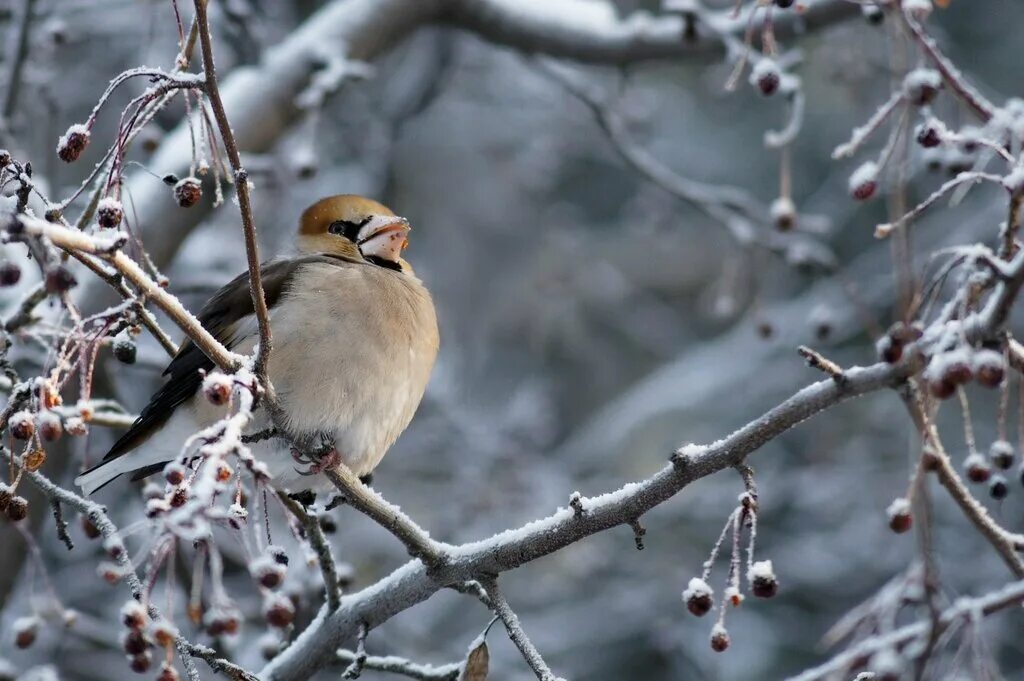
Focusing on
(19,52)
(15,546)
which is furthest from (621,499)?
(19,52)

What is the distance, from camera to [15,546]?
170 inches

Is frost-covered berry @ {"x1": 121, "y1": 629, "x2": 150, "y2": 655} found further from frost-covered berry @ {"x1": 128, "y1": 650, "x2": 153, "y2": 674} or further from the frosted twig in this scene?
the frosted twig

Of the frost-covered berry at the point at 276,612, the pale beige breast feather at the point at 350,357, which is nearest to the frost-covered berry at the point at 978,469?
the frost-covered berry at the point at 276,612

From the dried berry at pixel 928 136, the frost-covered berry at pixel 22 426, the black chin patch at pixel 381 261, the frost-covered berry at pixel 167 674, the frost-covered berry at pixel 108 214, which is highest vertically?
the black chin patch at pixel 381 261

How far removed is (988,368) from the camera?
5.85 ft

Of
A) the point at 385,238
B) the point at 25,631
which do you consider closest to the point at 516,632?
the point at 25,631

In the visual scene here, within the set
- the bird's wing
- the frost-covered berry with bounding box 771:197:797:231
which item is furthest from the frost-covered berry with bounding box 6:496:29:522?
the frost-covered berry with bounding box 771:197:797:231

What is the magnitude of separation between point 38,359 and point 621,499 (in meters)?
2.23

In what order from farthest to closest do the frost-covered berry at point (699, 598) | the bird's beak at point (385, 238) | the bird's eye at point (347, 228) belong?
the bird's eye at point (347, 228) < the bird's beak at point (385, 238) < the frost-covered berry at point (699, 598)

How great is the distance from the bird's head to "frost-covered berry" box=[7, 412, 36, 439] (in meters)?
1.97

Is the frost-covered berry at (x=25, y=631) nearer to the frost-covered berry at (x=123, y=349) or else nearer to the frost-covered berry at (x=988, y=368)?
the frost-covered berry at (x=123, y=349)

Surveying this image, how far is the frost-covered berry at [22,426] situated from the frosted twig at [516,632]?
3.28 ft

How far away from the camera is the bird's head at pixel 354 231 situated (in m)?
4.10

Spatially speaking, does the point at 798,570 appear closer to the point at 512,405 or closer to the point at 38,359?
the point at 512,405
